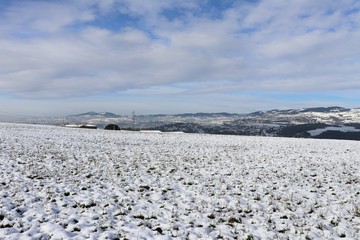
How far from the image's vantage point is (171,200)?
13531 mm

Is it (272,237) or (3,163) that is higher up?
(3,163)

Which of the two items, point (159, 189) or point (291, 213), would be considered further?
point (159, 189)

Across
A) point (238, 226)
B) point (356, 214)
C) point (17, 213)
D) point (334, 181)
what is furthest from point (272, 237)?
point (334, 181)

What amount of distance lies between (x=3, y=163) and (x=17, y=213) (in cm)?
1028

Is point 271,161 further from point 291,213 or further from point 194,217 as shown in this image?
point 194,217

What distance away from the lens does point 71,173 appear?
1803 cm

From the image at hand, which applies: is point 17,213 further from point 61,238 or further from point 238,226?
point 238,226

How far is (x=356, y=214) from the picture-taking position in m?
12.7

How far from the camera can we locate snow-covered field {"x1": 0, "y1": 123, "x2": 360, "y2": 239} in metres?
10.2

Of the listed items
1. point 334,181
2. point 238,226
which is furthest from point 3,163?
point 334,181

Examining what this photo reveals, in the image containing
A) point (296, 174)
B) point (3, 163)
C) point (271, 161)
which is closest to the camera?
point (3, 163)

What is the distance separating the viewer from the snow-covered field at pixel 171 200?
10.2m

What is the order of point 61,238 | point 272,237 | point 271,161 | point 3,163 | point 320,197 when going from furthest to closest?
point 271,161, point 3,163, point 320,197, point 272,237, point 61,238

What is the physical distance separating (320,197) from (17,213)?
44.8 ft
